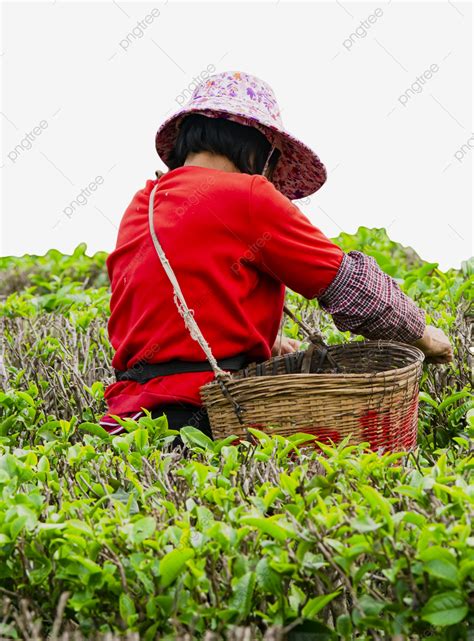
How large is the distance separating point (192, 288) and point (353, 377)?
652 millimetres

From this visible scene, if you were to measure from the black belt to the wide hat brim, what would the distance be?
808mm

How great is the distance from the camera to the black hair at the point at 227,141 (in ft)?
11.6

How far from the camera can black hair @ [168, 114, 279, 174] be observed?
3.52m

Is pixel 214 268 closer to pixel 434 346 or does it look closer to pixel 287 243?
pixel 287 243

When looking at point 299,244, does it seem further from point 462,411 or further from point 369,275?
point 462,411

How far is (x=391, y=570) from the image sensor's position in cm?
210

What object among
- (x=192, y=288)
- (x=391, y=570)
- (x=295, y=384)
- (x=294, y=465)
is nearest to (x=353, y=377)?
(x=295, y=384)

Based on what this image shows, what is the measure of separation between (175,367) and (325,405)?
0.59 metres

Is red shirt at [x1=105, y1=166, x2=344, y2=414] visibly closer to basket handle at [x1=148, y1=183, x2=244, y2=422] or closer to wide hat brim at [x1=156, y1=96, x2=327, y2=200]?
basket handle at [x1=148, y1=183, x2=244, y2=422]

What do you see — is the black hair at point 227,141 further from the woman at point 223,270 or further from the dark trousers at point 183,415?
the dark trousers at point 183,415

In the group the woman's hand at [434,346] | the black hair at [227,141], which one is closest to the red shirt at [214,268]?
the black hair at [227,141]

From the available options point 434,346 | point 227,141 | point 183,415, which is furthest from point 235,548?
point 227,141

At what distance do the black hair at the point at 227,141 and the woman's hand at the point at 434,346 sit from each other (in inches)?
33.4

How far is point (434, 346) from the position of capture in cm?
362
